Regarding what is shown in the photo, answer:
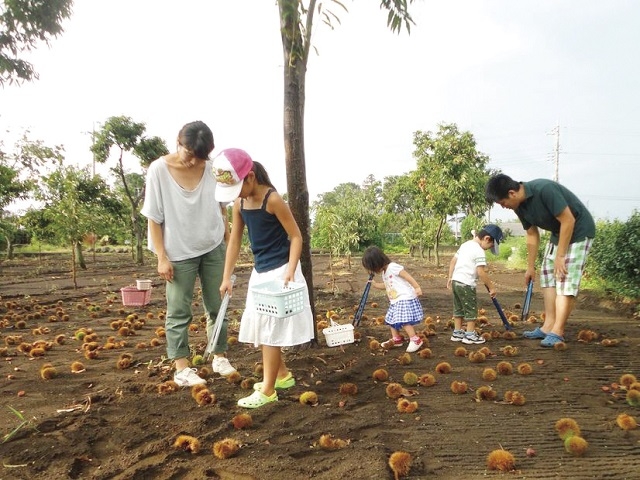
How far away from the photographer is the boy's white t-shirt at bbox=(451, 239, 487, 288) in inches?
199

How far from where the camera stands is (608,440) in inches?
101

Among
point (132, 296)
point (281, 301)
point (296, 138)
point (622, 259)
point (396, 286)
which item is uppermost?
point (296, 138)

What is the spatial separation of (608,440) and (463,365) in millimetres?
1643

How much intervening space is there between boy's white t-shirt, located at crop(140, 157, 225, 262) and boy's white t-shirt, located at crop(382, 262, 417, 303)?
201 centimetres

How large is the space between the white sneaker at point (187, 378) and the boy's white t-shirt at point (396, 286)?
219 centimetres

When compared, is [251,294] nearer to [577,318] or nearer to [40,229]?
[577,318]

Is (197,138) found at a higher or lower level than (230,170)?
higher

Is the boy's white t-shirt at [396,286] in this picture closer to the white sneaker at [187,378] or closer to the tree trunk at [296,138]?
the tree trunk at [296,138]

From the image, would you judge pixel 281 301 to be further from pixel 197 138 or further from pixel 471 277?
pixel 471 277

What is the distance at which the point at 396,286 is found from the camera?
490 cm

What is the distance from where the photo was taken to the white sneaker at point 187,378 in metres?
3.47

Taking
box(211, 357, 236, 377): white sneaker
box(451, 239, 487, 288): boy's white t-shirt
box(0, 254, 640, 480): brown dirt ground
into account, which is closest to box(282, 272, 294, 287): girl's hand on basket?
box(0, 254, 640, 480): brown dirt ground

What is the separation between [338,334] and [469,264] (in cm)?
171

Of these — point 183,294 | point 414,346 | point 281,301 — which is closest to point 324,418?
point 281,301
